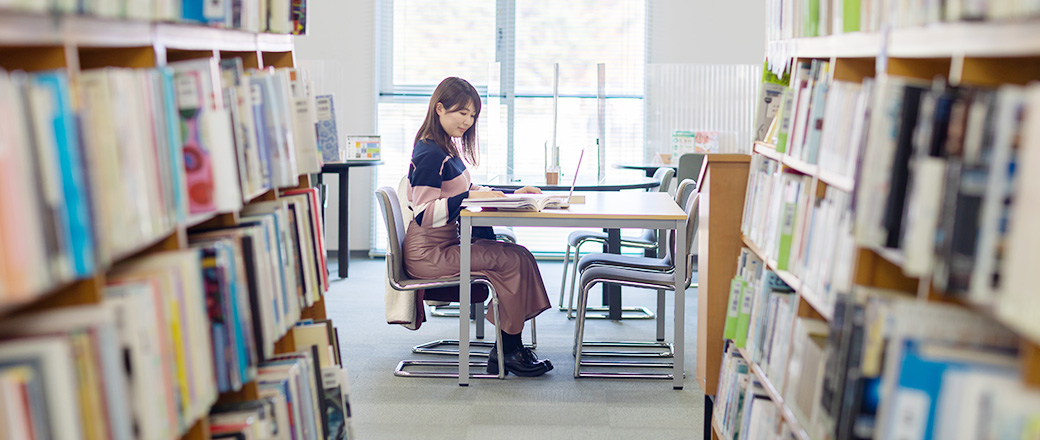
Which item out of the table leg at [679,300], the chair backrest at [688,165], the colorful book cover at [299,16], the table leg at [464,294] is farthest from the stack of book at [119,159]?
the chair backrest at [688,165]

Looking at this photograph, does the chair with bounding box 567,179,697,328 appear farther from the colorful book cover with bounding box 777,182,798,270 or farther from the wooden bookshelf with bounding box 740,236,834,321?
the colorful book cover with bounding box 777,182,798,270

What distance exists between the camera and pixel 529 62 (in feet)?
21.1

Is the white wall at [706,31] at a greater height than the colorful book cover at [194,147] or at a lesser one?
greater

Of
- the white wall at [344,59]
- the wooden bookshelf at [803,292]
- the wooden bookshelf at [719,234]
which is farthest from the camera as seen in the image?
the white wall at [344,59]

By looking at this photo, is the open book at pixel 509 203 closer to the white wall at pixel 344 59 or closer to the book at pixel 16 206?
the book at pixel 16 206

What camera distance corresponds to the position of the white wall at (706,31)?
6.35 meters

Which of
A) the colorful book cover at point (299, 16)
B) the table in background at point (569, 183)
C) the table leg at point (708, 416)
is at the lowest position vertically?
the table leg at point (708, 416)

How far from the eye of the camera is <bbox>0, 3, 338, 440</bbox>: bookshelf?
1.10 meters

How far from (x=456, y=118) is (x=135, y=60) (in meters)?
2.18

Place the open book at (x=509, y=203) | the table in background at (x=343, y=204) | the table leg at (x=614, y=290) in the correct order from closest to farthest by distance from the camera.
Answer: the open book at (x=509, y=203) < the table leg at (x=614, y=290) < the table in background at (x=343, y=204)

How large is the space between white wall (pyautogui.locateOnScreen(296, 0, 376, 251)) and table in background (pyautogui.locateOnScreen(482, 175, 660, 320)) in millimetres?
1841

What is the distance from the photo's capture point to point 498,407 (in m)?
3.21

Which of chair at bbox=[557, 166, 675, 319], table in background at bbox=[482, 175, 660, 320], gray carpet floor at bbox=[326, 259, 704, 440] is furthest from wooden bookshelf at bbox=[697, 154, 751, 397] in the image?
chair at bbox=[557, 166, 675, 319]

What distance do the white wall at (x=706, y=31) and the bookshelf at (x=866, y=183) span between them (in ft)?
13.8
